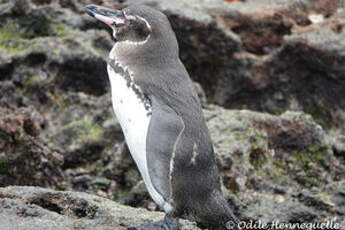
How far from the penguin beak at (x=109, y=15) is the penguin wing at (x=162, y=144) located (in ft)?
2.46

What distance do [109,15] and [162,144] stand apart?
3.70ft

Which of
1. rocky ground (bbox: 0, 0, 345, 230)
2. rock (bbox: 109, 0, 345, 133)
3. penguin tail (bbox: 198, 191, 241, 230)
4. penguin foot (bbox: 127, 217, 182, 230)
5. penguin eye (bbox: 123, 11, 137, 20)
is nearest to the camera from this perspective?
penguin foot (bbox: 127, 217, 182, 230)

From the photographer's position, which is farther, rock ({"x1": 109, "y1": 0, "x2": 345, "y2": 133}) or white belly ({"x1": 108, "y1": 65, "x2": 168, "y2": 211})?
rock ({"x1": 109, "y1": 0, "x2": 345, "y2": 133})

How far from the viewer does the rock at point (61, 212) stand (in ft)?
13.6

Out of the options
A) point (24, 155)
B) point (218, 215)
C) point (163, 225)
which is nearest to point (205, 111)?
point (24, 155)

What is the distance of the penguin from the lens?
3990 millimetres

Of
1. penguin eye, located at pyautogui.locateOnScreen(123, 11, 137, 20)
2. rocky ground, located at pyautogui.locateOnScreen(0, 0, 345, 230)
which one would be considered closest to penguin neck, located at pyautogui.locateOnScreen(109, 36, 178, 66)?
penguin eye, located at pyautogui.locateOnScreen(123, 11, 137, 20)

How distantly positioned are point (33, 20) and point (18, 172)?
218 centimetres

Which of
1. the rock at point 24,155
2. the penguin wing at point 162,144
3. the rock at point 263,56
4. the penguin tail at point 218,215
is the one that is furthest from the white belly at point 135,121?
the rock at point 263,56

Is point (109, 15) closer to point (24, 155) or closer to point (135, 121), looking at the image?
point (135, 121)

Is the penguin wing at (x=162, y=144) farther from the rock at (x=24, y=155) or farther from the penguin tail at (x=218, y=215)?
the rock at (x=24, y=155)

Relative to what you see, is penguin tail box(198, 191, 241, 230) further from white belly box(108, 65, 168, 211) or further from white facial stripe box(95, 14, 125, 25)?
white facial stripe box(95, 14, 125, 25)

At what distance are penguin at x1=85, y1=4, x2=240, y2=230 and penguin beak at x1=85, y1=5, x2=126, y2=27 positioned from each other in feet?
0.23

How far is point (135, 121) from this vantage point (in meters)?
4.14
